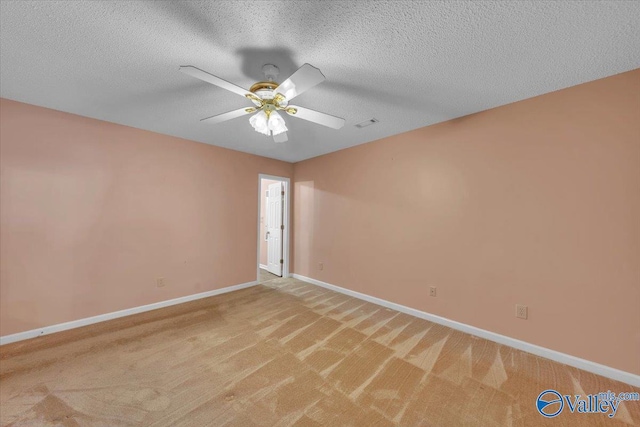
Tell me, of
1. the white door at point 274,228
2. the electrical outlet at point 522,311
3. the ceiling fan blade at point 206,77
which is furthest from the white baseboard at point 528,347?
the ceiling fan blade at point 206,77

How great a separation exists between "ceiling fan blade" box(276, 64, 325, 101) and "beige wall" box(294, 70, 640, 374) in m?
2.13

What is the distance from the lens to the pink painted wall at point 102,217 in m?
2.39

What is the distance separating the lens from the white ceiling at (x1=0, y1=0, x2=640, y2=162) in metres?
1.30

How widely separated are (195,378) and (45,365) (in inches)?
54.9

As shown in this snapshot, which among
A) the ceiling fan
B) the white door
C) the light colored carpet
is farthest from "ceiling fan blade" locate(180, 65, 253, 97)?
the white door

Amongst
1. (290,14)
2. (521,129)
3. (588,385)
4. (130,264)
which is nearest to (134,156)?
(130,264)

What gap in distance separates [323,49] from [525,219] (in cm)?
250

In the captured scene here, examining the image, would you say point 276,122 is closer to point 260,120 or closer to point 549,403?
point 260,120

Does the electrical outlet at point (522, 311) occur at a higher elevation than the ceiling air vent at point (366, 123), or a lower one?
lower

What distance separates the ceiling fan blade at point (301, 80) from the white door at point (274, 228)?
11.3ft

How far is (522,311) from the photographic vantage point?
7.48 feet

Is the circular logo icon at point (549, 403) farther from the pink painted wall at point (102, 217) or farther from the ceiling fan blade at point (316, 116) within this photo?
the pink painted wall at point (102, 217)

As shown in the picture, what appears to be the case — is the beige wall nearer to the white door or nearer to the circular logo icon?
the circular logo icon

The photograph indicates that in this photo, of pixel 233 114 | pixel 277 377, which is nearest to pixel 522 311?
pixel 277 377
